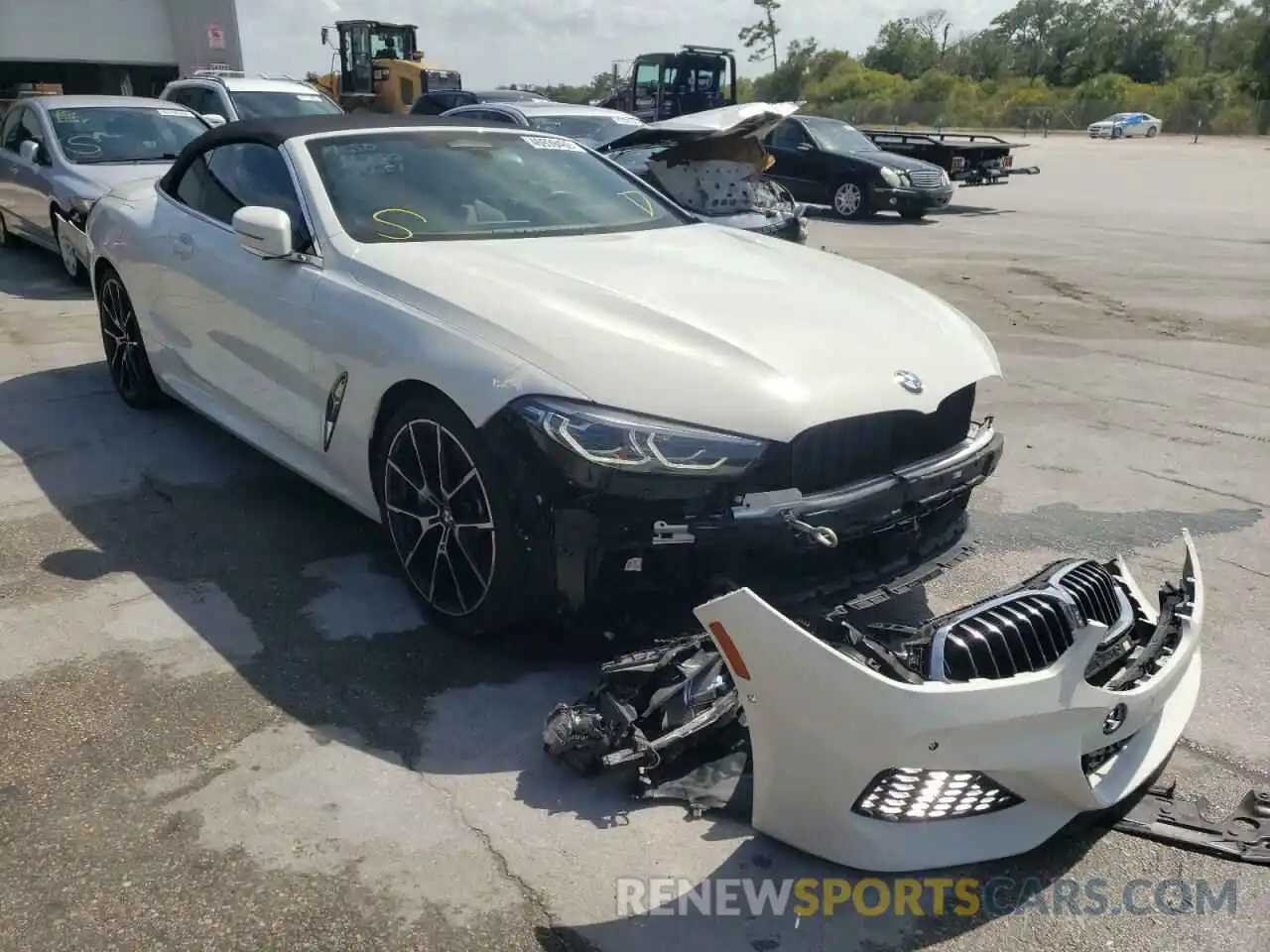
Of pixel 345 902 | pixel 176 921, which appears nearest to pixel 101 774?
pixel 176 921

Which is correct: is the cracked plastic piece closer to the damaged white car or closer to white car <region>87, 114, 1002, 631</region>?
white car <region>87, 114, 1002, 631</region>

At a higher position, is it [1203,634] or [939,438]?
[939,438]

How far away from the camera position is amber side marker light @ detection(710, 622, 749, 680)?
234 centimetres

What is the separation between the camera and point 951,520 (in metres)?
3.54

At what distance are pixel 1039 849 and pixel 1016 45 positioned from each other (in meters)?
101

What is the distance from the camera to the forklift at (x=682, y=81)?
81.0 ft

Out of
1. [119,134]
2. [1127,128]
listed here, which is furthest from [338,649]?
[1127,128]

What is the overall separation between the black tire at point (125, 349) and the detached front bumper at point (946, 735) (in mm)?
4256

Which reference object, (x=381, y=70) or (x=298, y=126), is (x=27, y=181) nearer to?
(x=298, y=126)

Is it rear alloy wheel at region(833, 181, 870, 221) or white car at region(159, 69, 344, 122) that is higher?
white car at region(159, 69, 344, 122)

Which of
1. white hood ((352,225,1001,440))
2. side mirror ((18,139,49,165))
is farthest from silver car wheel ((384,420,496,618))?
side mirror ((18,139,49,165))

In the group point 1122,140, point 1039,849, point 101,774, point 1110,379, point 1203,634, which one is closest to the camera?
point 1039,849

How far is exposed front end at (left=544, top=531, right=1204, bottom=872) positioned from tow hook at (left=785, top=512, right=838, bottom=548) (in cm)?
21

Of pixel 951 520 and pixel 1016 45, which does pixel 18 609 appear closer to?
pixel 951 520
